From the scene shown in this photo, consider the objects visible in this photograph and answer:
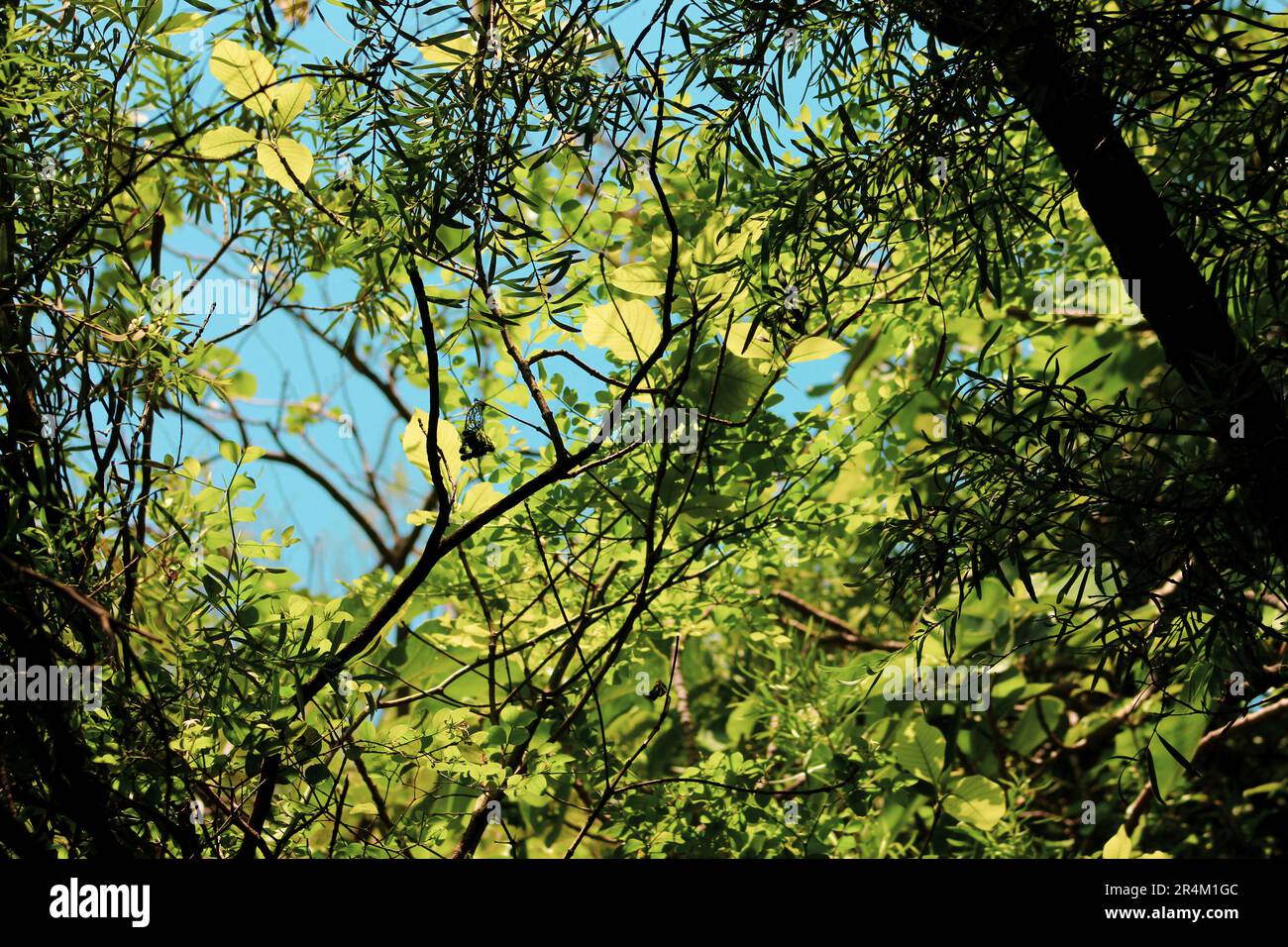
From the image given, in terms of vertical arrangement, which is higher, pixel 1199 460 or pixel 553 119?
pixel 553 119

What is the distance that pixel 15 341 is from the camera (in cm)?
105

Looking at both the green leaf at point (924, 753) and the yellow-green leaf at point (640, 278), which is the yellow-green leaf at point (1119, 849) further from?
the yellow-green leaf at point (640, 278)

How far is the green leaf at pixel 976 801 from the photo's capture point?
1.57 metres

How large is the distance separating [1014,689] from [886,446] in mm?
622

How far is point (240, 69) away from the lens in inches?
40.8

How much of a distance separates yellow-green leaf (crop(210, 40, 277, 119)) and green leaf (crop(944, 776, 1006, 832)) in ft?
4.39

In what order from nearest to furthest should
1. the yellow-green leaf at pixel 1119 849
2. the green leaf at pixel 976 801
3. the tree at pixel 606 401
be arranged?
the tree at pixel 606 401 < the yellow-green leaf at pixel 1119 849 < the green leaf at pixel 976 801

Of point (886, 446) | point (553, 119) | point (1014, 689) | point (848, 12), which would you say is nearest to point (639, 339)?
point (553, 119)

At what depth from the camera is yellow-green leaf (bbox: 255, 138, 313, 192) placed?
40.1 inches

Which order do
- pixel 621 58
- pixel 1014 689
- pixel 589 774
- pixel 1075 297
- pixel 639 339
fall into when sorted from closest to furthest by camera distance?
pixel 621 58 → pixel 639 339 → pixel 589 774 → pixel 1075 297 → pixel 1014 689

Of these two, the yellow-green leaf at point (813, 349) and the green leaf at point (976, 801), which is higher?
the yellow-green leaf at point (813, 349)

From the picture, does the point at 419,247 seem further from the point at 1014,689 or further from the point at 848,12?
the point at 1014,689

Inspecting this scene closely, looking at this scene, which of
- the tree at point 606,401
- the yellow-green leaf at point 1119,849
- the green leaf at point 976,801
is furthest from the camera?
the green leaf at point 976,801

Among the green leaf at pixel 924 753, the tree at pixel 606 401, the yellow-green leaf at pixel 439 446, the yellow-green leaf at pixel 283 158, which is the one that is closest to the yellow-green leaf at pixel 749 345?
the tree at pixel 606 401
